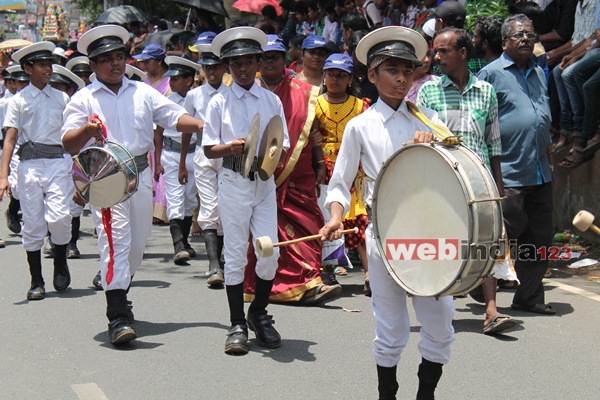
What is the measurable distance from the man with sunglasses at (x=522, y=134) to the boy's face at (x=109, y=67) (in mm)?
2769

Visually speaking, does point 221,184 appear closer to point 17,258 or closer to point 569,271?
point 569,271

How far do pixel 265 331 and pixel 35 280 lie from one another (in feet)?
8.92

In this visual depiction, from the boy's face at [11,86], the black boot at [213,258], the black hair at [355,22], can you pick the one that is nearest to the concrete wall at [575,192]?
the black hair at [355,22]

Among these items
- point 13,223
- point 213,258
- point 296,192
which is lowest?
point 13,223

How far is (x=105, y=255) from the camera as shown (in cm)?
675

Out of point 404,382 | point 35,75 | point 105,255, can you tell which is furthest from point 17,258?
point 404,382

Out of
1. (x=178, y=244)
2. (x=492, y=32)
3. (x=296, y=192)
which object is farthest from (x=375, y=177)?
(x=178, y=244)

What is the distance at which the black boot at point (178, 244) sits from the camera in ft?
33.1

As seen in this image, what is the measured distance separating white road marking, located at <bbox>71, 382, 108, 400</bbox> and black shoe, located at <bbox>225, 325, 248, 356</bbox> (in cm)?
98

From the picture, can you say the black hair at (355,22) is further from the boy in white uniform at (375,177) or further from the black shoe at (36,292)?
the boy in white uniform at (375,177)

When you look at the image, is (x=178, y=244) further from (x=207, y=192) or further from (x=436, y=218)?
(x=436, y=218)

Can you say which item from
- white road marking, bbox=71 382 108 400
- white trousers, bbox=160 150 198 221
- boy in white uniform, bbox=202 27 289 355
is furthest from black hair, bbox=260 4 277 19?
white road marking, bbox=71 382 108 400

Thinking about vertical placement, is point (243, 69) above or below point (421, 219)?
above

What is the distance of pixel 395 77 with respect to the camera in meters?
4.94
